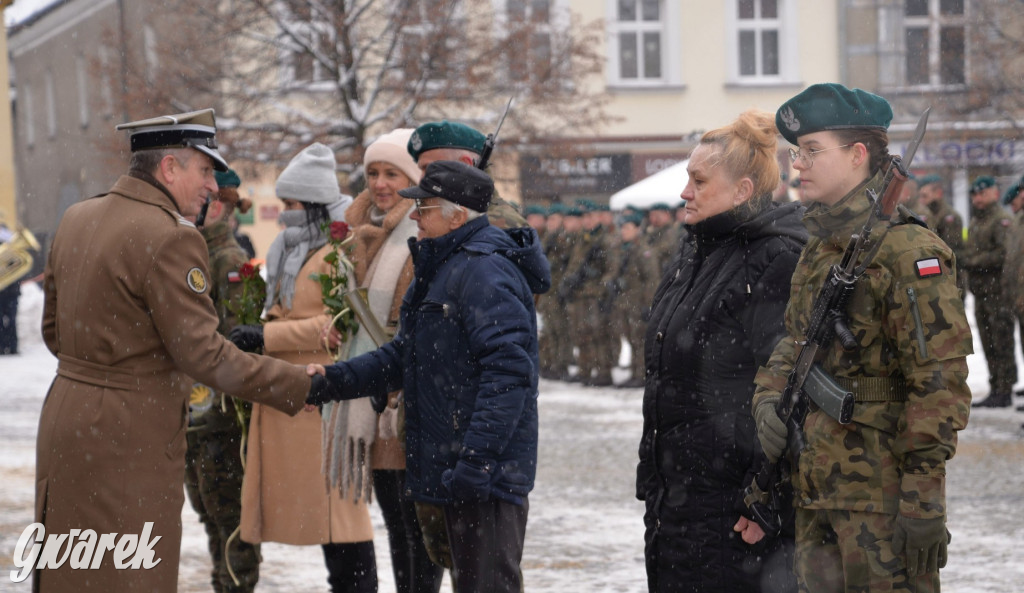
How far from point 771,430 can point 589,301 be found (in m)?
→ 13.9

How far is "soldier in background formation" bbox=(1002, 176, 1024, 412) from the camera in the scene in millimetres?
12445

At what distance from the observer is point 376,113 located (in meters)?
18.1

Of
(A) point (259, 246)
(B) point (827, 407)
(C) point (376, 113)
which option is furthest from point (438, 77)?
(B) point (827, 407)

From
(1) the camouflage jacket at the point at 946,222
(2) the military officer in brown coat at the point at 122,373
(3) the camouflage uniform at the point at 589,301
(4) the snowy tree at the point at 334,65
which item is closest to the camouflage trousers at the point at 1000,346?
(1) the camouflage jacket at the point at 946,222

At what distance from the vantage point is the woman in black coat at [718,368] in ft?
12.8

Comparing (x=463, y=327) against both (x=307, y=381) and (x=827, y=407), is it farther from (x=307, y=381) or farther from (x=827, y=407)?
(x=827, y=407)

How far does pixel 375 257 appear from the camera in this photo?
18.4ft

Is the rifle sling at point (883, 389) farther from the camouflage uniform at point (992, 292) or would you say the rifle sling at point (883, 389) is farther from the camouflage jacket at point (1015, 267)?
the camouflage uniform at point (992, 292)

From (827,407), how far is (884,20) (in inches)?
1172

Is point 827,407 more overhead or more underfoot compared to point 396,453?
more overhead

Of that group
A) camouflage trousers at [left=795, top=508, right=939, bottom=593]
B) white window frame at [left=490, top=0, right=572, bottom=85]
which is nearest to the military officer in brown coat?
camouflage trousers at [left=795, top=508, right=939, bottom=593]

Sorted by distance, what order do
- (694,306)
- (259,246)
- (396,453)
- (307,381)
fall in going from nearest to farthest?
(694,306), (307,381), (396,453), (259,246)

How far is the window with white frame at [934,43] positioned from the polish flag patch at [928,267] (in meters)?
21.9

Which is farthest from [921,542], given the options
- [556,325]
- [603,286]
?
[556,325]
